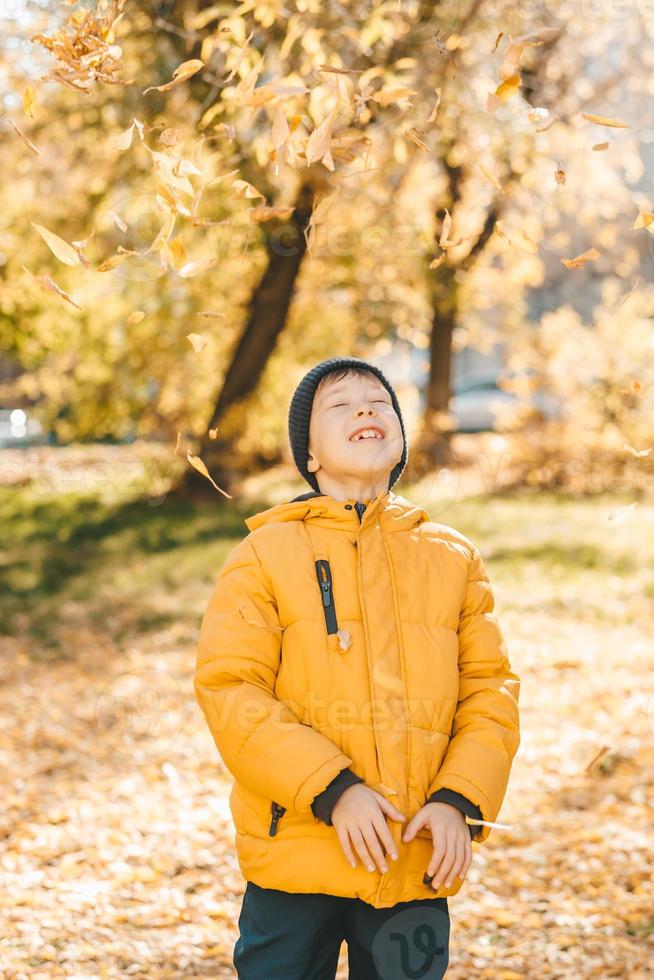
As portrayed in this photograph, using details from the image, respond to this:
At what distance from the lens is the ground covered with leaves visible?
3174 millimetres

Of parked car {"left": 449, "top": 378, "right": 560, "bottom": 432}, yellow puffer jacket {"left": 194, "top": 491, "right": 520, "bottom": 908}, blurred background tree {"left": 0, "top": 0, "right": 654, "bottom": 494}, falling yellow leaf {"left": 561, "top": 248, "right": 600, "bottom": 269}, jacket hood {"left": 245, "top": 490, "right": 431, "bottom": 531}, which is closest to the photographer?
yellow puffer jacket {"left": 194, "top": 491, "right": 520, "bottom": 908}

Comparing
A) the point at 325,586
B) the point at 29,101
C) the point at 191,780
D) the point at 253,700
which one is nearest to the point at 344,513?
the point at 325,586

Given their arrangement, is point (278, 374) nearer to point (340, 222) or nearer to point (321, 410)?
point (340, 222)

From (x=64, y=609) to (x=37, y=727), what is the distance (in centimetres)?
256

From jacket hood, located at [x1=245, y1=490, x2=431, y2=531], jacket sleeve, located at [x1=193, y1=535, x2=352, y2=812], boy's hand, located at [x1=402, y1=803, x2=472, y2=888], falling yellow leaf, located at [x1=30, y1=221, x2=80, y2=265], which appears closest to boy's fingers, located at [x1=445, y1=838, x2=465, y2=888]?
boy's hand, located at [x1=402, y1=803, x2=472, y2=888]

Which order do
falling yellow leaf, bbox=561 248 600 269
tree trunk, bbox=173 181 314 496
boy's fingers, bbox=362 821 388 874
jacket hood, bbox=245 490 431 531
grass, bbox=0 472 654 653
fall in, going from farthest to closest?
tree trunk, bbox=173 181 314 496, grass, bbox=0 472 654 653, falling yellow leaf, bbox=561 248 600 269, jacket hood, bbox=245 490 431 531, boy's fingers, bbox=362 821 388 874

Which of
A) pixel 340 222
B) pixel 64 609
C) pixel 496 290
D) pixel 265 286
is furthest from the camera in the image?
pixel 496 290

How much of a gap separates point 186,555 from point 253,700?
298 inches

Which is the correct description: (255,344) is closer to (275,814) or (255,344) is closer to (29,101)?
(29,101)

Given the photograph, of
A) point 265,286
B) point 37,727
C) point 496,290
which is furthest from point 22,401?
point 37,727

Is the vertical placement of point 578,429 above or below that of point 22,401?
below

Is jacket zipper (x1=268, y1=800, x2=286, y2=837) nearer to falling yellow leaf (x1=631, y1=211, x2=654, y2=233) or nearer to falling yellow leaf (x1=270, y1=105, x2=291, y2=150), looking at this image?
falling yellow leaf (x1=270, y1=105, x2=291, y2=150)

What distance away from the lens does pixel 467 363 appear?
113ft

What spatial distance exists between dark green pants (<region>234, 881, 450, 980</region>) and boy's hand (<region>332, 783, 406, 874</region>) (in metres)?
0.20
